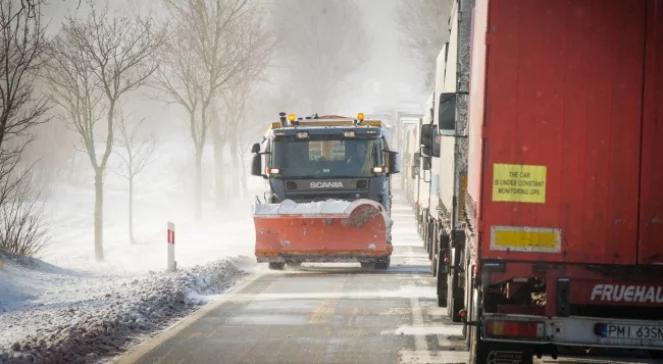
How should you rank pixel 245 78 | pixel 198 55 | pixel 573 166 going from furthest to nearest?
1. pixel 245 78
2. pixel 198 55
3. pixel 573 166

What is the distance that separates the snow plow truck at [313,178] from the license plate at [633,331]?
11.2 meters

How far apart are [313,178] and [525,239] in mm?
12396

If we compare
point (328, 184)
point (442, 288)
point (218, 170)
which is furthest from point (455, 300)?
point (218, 170)

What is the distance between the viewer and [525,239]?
7.21 metres

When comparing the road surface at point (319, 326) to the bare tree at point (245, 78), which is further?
the bare tree at point (245, 78)

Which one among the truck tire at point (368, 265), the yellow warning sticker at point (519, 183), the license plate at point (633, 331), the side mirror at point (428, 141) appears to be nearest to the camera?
the yellow warning sticker at point (519, 183)

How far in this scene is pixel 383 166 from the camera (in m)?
19.5

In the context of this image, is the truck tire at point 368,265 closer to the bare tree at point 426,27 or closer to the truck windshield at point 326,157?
the truck windshield at point 326,157

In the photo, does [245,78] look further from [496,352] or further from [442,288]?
[496,352]

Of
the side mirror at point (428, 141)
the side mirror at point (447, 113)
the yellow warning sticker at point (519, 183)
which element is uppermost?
the side mirror at point (447, 113)

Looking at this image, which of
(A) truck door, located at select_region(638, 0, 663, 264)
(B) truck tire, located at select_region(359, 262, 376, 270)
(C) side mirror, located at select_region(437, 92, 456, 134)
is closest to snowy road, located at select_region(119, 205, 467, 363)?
(B) truck tire, located at select_region(359, 262, 376, 270)

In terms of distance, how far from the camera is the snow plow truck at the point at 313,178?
60.8 ft

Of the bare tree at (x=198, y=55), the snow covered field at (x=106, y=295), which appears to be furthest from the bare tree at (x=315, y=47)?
the snow covered field at (x=106, y=295)

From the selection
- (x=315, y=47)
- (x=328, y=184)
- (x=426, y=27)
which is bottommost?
(x=328, y=184)
